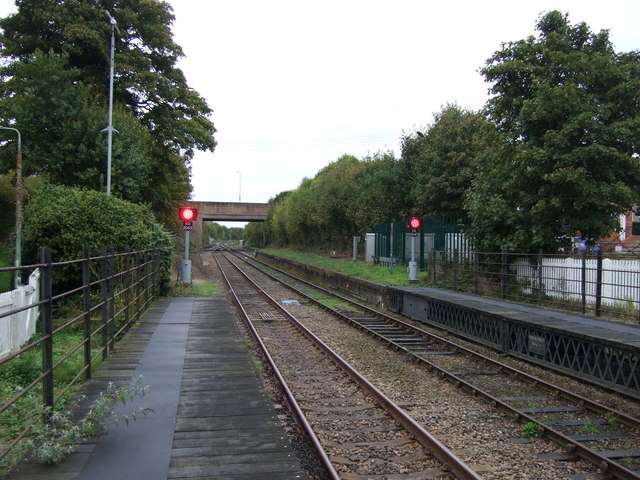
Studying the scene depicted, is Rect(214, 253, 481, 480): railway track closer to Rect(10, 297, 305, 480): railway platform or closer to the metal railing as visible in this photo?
Rect(10, 297, 305, 480): railway platform

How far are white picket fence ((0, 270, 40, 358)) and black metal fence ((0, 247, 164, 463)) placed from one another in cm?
27

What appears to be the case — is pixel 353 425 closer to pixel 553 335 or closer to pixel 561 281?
pixel 553 335

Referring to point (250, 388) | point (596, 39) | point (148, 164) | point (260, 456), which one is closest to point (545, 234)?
point (596, 39)

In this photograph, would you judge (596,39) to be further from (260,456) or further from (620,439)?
(260,456)

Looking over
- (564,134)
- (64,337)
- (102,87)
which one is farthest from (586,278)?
(102,87)

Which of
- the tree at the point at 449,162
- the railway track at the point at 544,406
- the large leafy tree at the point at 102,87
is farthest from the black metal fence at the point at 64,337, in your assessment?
the tree at the point at 449,162

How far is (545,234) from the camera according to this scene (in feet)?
48.6

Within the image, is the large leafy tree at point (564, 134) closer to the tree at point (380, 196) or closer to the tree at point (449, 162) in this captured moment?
the tree at point (449, 162)

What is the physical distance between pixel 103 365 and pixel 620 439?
20.6ft

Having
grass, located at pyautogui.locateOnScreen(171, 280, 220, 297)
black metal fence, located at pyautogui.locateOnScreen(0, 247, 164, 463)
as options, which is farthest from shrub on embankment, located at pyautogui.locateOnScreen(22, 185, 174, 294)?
grass, located at pyautogui.locateOnScreen(171, 280, 220, 297)

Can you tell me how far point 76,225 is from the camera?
14.6 m

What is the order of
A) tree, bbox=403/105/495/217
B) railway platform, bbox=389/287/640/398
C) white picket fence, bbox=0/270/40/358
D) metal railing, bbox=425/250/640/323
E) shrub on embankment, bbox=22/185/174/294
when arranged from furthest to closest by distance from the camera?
tree, bbox=403/105/495/217 < shrub on embankment, bbox=22/185/174/294 < metal railing, bbox=425/250/640/323 < white picket fence, bbox=0/270/40/358 < railway platform, bbox=389/287/640/398

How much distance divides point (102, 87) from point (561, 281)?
2258 centimetres

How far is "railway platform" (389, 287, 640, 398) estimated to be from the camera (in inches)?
294
